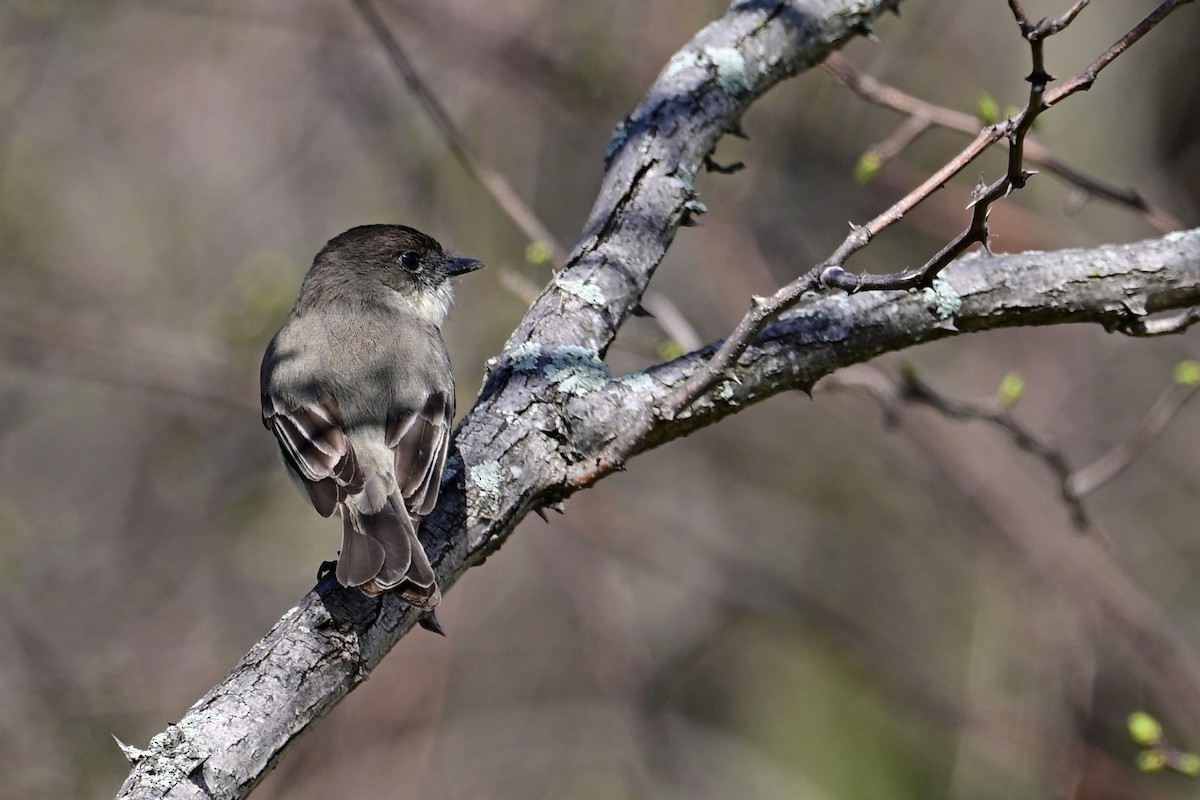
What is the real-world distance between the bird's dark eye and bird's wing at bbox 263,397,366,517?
110 centimetres

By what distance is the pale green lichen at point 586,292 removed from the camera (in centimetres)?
333

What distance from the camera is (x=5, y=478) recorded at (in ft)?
26.2

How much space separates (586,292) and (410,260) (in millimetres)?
1800

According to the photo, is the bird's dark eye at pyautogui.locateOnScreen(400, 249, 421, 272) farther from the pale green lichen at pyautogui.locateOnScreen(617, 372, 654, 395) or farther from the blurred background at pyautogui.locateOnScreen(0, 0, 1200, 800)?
the pale green lichen at pyautogui.locateOnScreen(617, 372, 654, 395)

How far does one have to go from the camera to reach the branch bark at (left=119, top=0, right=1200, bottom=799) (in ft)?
8.22

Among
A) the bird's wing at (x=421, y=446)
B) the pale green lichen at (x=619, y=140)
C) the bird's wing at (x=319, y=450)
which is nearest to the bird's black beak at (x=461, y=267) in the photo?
the bird's wing at (x=421, y=446)

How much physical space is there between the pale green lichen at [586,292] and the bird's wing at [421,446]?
1.84 ft

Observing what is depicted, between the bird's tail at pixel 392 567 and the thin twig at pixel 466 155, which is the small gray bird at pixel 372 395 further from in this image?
the thin twig at pixel 466 155

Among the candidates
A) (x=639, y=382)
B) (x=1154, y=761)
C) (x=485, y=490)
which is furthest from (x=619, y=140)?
(x=1154, y=761)

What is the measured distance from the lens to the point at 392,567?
2734 millimetres

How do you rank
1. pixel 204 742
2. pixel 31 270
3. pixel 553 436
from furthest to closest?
pixel 31 270
pixel 553 436
pixel 204 742

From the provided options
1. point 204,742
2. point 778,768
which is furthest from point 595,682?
point 204,742

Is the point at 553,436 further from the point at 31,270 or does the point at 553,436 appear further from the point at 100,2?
the point at 100,2

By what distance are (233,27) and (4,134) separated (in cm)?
202
